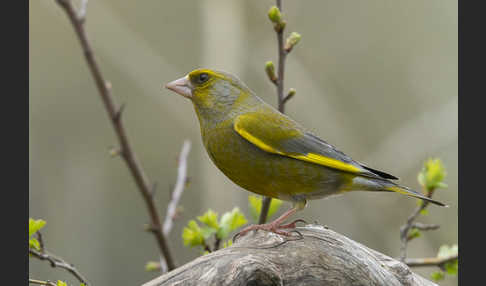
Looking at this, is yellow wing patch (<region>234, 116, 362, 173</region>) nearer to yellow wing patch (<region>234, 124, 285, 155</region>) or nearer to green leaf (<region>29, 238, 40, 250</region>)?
yellow wing patch (<region>234, 124, 285, 155</region>)

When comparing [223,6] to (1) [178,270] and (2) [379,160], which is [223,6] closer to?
(2) [379,160]

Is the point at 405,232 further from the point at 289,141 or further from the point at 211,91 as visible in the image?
the point at 211,91

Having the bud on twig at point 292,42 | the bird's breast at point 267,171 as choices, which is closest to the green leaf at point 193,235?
the bird's breast at point 267,171

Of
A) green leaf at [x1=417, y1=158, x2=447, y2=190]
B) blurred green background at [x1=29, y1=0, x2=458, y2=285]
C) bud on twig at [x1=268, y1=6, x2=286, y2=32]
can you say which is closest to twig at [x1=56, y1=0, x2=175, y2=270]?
bud on twig at [x1=268, y1=6, x2=286, y2=32]

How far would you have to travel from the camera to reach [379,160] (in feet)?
26.6

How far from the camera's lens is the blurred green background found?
7.92 m

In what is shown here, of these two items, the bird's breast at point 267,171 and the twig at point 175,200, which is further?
the twig at point 175,200

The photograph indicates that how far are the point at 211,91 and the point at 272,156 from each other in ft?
2.38

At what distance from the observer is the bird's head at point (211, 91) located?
13.2 ft

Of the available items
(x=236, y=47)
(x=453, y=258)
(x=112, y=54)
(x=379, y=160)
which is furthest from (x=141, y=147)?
(x=453, y=258)

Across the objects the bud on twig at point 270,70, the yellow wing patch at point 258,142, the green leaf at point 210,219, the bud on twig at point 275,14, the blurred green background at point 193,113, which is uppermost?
the blurred green background at point 193,113

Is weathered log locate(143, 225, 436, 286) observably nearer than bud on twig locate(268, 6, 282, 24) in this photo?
Yes

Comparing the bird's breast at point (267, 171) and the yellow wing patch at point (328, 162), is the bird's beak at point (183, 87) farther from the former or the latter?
the yellow wing patch at point (328, 162)

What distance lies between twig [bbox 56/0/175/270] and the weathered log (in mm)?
528
